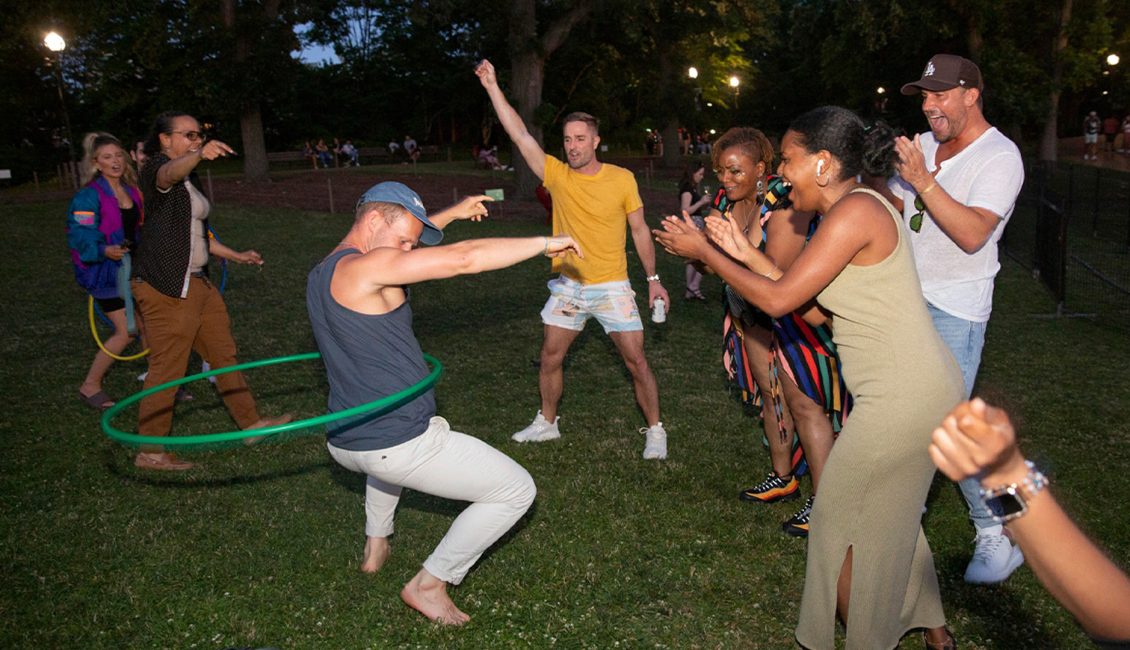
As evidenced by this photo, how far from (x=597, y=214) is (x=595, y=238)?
6.9 inches

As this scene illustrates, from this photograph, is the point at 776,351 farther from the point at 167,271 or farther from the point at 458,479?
the point at 167,271

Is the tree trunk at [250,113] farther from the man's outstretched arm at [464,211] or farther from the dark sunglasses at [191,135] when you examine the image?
the man's outstretched arm at [464,211]

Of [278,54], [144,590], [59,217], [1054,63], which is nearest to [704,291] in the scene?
[144,590]

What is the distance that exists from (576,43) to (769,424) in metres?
29.6

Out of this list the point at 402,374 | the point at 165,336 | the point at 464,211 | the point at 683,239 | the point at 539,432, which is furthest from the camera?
the point at 539,432

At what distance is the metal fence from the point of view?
458 inches

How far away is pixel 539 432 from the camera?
22.5 feet

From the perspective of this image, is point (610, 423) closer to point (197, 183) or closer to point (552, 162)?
point (552, 162)

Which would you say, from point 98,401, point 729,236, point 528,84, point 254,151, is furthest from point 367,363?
point 254,151

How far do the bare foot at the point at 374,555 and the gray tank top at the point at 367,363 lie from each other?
3.25ft

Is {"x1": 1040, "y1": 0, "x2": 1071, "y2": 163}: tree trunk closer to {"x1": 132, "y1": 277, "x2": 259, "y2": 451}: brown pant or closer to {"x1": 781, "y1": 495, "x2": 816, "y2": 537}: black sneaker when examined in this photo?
{"x1": 781, "y1": 495, "x2": 816, "y2": 537}: black sneaker

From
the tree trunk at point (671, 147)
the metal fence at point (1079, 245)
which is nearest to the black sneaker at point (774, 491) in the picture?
the metal fence at point (1079, 245)

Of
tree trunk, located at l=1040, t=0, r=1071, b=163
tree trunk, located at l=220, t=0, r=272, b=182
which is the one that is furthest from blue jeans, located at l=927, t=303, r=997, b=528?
tree trunk, located at l=1040, t=0, r=1071, b=163

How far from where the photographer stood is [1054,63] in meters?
32.2
